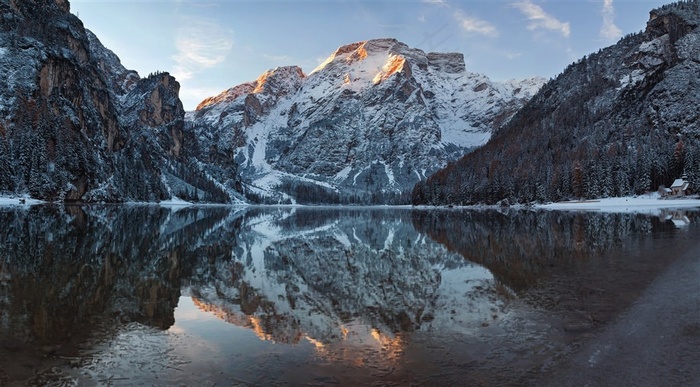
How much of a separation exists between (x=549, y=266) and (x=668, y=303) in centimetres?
741

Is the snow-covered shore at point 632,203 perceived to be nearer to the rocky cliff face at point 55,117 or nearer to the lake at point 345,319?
the lake at point 345,319

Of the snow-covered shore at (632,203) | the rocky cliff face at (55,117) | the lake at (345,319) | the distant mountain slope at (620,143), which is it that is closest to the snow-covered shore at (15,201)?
the rocky cliff face at (55,117)

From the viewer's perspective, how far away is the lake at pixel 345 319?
8258 mm

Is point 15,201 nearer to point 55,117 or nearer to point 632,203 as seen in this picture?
point 55,117

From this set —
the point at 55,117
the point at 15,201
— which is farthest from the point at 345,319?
the point at 55,117

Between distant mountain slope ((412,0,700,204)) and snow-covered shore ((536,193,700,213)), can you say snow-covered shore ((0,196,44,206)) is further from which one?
distant mountain slope ((412,0,700,204))

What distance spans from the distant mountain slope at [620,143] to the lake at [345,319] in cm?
10182

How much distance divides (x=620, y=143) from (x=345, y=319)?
154675mm

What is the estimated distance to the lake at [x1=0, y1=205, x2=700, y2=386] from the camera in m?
8.26

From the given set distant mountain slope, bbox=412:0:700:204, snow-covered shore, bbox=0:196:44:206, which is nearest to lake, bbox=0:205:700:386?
snow-covered shore, bbox=0:196:44:206

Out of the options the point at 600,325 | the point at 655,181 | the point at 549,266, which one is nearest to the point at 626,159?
the point at 655,181

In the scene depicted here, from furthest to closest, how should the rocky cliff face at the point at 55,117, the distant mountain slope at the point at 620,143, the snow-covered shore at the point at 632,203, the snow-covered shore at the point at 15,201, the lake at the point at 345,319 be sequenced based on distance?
the distant mountain slope at the point at 620,143 < the rocky cliff face at the point at 55,117 < the snow-covered shore at the point at 15,201 < the snow-covered shore at the point at 632,203 < the lake at the point at 345,319

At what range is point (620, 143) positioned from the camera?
13812cm

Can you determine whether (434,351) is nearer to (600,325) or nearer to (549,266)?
(600,325)
